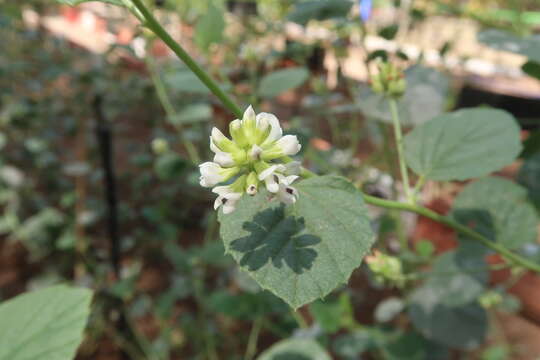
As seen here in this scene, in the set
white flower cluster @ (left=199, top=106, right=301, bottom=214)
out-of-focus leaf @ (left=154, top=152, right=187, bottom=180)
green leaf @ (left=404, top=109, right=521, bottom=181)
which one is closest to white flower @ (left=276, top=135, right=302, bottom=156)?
white flower cluster @ (left=199, top=106, right=301, bottom=214)

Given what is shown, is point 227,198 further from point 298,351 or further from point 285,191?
point 298,351

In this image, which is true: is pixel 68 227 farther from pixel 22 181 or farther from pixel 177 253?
pixel 177 253

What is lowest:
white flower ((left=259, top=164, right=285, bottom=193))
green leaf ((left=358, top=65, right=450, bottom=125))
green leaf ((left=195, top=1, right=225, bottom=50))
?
green leaf ((left=358, top=65, right=450, bottom=125))

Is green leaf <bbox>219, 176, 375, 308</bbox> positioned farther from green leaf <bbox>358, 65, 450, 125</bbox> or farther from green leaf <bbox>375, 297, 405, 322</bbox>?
green leaf <bbox>375, 297, 405, 322</bbox>

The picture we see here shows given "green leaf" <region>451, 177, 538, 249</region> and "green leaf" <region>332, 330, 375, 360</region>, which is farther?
"green leaf" <region>332, 330, 375, 360</region>

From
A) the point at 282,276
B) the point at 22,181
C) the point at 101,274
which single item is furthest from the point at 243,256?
the point at 22,181

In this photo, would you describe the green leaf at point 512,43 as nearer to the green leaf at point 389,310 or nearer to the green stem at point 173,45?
the green stem at point 173,45
